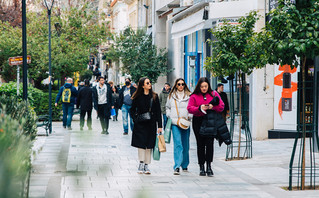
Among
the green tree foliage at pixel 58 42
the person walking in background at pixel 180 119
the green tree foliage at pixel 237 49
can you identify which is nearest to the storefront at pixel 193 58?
the green tree foliage at pixel 58 42

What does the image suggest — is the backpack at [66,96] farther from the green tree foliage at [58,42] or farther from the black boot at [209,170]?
the black boot at [209,170]

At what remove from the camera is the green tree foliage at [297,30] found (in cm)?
764

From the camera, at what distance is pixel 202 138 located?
941cm

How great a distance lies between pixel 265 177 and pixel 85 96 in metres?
10.4

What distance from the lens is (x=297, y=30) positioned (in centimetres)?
778

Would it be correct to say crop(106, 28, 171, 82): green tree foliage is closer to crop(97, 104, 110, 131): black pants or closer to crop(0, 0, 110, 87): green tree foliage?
crop(0, 0, 110, 87): green tree foliage

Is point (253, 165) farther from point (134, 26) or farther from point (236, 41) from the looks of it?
point (134, 26)

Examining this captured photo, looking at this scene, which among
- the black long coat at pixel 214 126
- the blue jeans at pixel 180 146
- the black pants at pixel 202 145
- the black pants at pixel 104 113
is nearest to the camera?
the black long coat at pixel 214 126

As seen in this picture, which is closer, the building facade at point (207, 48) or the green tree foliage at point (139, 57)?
the building facade at point (207, 48)

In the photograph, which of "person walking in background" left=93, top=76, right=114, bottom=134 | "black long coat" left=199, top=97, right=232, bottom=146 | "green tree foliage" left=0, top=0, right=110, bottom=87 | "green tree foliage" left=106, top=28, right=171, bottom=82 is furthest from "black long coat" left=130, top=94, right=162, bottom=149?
"green tree foliage" left=106, top=28, right=171, bottom=82

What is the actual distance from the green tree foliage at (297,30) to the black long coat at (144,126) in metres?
2.62

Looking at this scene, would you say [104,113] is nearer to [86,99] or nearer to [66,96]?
[86,99]

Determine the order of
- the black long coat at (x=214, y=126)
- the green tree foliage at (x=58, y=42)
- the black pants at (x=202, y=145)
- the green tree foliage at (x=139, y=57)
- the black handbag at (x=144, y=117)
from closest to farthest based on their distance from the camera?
the black long coat at (x=214, y=126)
the black pants at (x=202, y=145)
the black handbag at (x=144, y=117)
the green tree foliage at (x=58, y=42)
the green tree foliage at (x=139, y=57)

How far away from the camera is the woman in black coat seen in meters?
9.55
